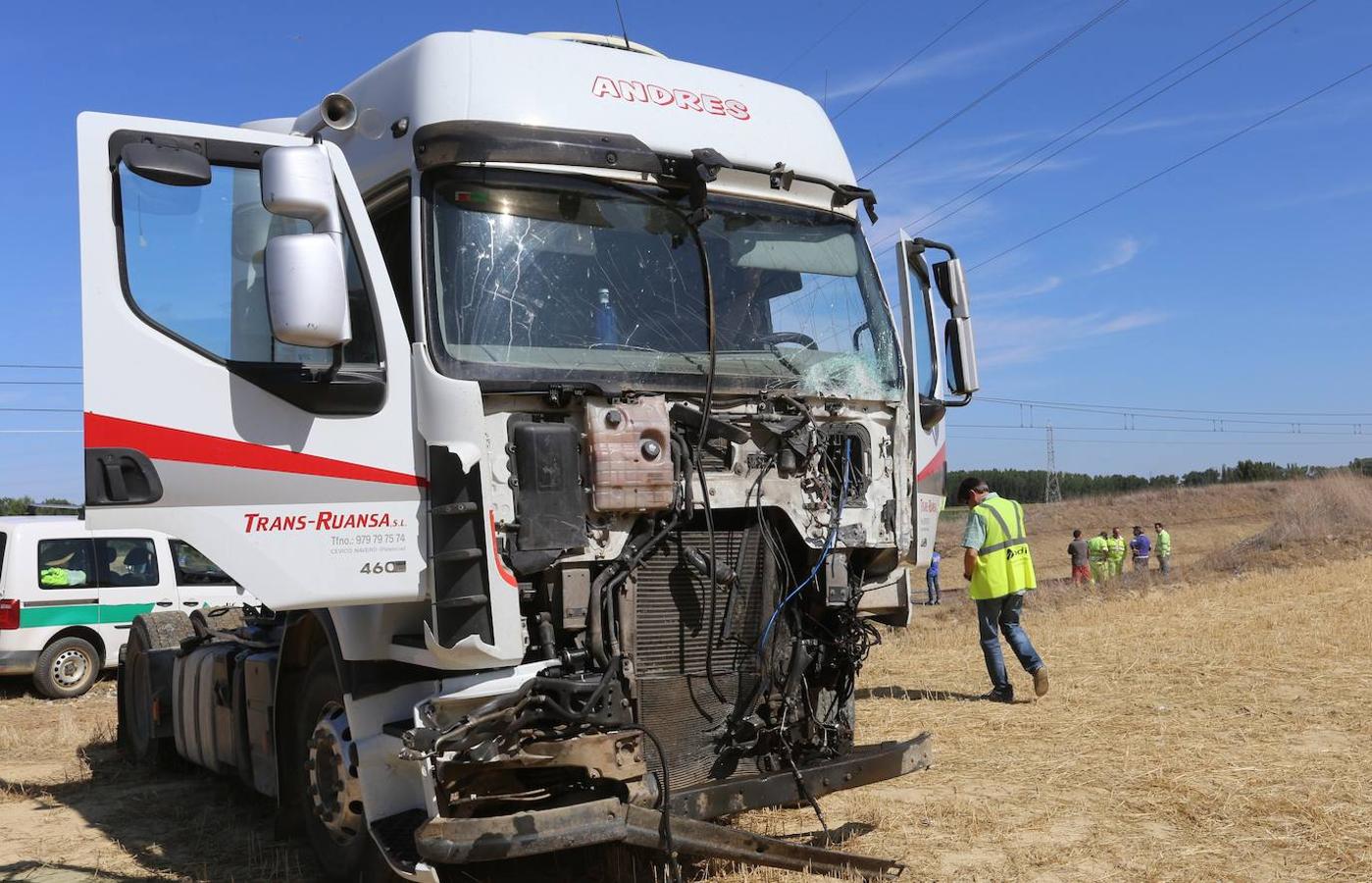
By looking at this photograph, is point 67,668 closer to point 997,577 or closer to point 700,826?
point 997,577

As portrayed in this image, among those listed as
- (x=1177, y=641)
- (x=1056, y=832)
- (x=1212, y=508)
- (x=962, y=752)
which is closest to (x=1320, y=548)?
(x=1177, y=641)

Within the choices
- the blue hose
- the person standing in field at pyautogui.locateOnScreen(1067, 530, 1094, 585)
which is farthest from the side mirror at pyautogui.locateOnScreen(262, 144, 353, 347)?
the person standing in field at pyautogui.locateOnScreen(1067, 530, 1094, 585)

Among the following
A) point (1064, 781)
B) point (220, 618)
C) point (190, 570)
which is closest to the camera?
point (1064, 781)

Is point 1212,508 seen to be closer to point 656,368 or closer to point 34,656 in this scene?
point 34,656

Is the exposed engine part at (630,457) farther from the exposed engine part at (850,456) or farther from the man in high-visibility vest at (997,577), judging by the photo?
the man in high-visibility vest at (997,577)

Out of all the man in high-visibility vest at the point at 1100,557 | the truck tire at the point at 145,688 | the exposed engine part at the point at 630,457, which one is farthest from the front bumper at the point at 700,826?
the man in high-visibility vest at the point at 1100,557

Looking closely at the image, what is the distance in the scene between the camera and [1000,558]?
9133 millimetres

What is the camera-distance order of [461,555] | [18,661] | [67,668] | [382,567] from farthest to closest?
1. [67,668]
2. [18,661]
3. [382,567]
4. [461,555]

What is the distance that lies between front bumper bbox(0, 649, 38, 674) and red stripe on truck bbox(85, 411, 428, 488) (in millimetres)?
10703

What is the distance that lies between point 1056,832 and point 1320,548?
1836 cm

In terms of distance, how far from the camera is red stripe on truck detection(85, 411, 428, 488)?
421 centimetres

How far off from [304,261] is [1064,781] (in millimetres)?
4758

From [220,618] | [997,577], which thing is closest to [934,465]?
[997,577]

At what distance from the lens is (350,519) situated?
4391 millimetres
